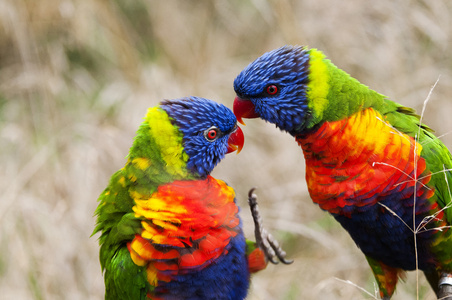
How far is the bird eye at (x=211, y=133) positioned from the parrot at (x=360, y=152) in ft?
0.61

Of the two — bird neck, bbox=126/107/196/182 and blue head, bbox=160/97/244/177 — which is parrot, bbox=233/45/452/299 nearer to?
→ blue head, bbox=160/97/244/177

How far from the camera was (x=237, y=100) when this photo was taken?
2152mm

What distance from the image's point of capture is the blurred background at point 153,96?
3.04 meters

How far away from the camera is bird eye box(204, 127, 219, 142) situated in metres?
2.05

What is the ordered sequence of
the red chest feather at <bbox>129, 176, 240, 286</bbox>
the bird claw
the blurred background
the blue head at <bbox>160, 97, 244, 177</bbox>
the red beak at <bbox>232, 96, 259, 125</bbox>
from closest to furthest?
the red chest feather at <bbox>129, 176, 240, 286</bbox>, the blue head at <bbox>160, 97, 244, 177</bbox>, the red beak at <bbox>232, 96, 259, 125</bbox>, the bird claw, the blurred background

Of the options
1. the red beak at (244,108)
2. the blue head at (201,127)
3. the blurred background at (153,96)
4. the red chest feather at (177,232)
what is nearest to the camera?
the red chest feather at (177,232)

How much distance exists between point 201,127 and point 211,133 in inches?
2.4

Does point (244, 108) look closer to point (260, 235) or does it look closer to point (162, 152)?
point (162, 152)

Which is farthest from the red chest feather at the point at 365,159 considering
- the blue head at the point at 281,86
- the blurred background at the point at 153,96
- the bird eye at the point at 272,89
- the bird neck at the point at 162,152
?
the blurred background at the point at 153,96

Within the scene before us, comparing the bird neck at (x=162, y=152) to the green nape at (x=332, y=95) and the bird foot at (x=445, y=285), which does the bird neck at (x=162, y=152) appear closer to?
the green nape at (x=332, y=95)

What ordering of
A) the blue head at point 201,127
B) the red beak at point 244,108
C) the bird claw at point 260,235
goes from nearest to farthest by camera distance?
the blue head at point 201,127
the red beak at point 244,108
the bird claw at point 260,235

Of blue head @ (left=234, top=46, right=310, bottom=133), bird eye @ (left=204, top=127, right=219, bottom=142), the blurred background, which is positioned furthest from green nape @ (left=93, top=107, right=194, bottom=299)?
the blurred background

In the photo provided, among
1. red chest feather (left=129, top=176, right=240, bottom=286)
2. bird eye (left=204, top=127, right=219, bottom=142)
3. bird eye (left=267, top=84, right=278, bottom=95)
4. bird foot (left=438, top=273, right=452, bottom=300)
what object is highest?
bird eye (left=267, top=84, right=278, bottom=95)

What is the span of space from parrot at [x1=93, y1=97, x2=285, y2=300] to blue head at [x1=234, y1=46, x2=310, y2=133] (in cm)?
15
